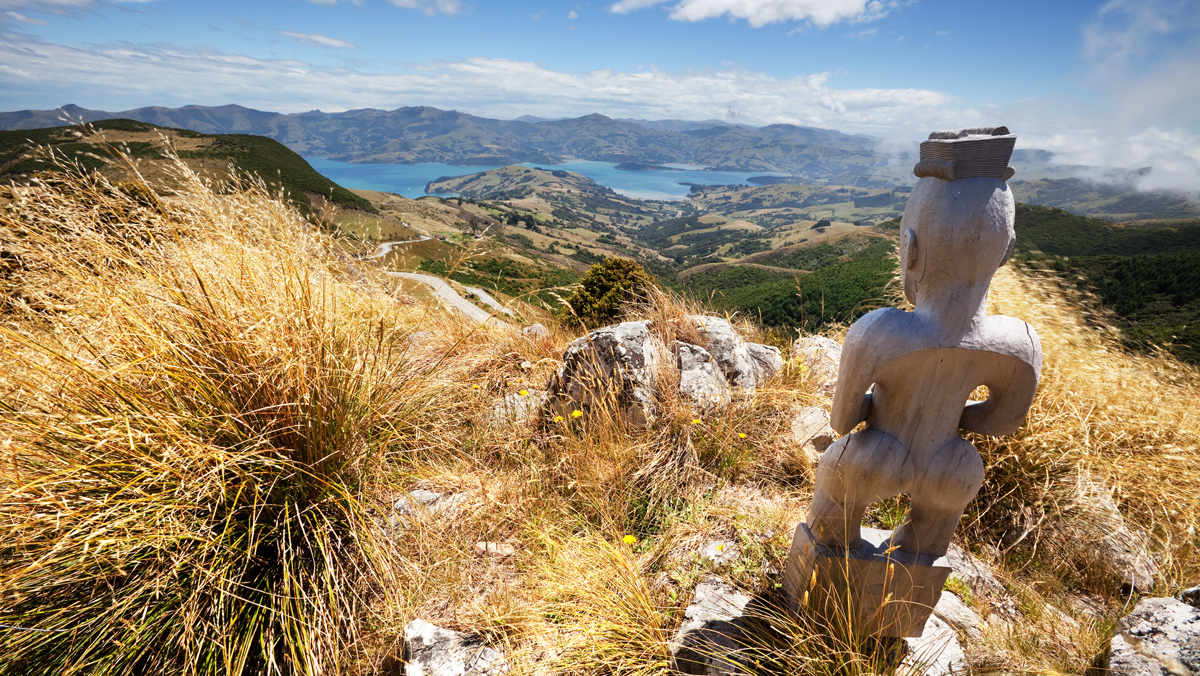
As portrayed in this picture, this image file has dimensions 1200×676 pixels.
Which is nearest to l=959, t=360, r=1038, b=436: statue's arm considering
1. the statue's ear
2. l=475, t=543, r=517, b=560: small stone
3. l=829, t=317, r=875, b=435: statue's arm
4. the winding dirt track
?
l=829, t=317, r=875, b=435: statue's arm

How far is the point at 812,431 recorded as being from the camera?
14.9 feet

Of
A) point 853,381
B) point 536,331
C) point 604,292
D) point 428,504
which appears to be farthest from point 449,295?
point 853,381

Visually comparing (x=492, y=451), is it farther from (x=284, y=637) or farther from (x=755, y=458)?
(x=755, y=458)

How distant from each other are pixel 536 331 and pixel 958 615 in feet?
17.8

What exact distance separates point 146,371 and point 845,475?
3.56 m

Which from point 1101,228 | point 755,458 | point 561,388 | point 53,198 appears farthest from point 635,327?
point 1101,228

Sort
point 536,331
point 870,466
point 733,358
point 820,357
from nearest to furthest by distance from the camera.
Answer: point 870,466, point 733,358, point 820,357, point 536,331

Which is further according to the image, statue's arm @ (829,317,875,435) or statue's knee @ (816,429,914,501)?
statue's knee @ (816,429,914,501)

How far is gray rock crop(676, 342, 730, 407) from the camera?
14.8 ft

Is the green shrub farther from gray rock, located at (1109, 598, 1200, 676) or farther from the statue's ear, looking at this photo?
gray rock, located at (1109, 598, 1200, 676)

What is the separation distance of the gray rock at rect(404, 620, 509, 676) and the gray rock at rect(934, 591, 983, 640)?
2511 mm

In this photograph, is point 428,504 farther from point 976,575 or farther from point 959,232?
point 976,575

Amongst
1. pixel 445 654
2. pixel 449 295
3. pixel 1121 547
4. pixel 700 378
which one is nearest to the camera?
pixel 445 654

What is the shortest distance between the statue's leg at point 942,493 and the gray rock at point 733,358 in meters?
2.55
